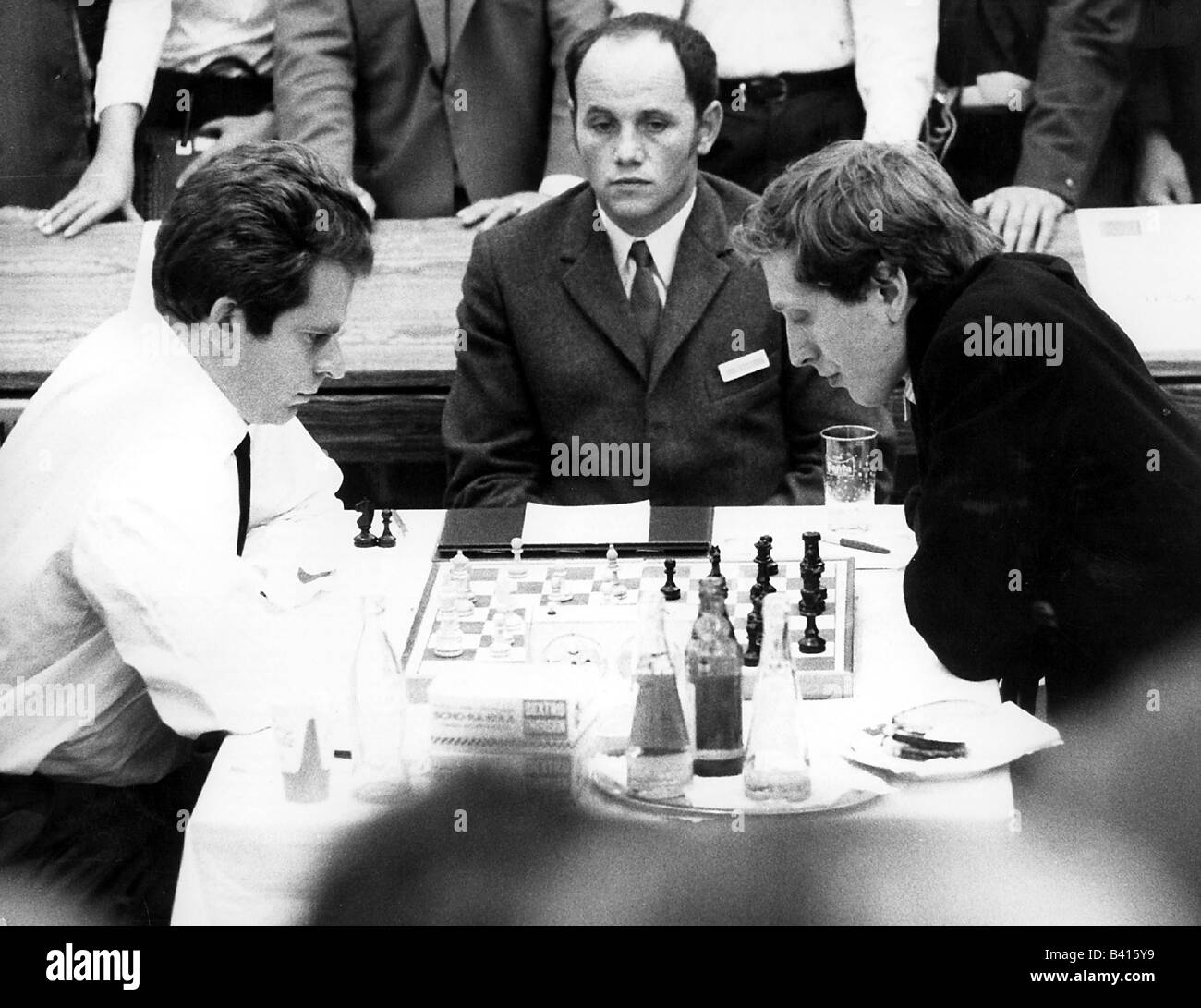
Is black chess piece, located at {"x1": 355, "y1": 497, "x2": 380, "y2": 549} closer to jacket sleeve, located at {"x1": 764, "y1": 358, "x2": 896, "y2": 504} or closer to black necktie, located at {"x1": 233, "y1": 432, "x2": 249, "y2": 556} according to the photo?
black necktie, located at {"x1": 233, "y1": 432, "x2": 249, "y2": 556}

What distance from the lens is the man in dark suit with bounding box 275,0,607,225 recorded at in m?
3.15

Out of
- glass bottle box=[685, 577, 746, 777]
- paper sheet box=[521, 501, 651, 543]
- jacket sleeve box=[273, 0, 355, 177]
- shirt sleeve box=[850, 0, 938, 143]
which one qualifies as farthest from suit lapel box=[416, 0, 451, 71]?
glass bottle box=[685, 577, 746, 777]

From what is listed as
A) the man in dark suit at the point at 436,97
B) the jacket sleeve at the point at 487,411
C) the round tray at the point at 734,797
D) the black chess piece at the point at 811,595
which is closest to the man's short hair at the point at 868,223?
the black chess piece at the point at 811,595

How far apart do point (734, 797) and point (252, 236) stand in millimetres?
955

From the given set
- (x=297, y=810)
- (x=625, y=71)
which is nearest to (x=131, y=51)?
(x=625, y=71)

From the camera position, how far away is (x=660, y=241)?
312cm

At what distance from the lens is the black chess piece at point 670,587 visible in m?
2.39

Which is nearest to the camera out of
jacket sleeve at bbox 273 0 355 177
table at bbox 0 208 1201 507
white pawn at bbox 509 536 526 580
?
white pawn at bbox 509 536 526 580

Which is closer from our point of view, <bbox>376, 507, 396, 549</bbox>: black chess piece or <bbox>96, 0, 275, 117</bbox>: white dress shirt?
<bbox>376, 507, 396, 549</bbox>: black chess piece

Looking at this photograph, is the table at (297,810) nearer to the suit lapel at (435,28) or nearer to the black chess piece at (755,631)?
the black chess piece at (755,631)

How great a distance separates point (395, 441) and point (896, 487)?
3.21 ft

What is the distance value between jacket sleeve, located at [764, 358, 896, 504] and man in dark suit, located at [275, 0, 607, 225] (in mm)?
617

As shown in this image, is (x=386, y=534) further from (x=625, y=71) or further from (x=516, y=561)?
(x=625, y=71)

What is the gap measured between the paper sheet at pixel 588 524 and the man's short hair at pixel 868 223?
50 cm
